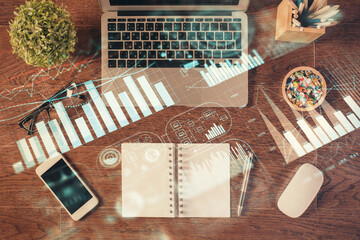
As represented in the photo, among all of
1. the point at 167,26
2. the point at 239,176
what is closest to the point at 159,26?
the point at 167,26

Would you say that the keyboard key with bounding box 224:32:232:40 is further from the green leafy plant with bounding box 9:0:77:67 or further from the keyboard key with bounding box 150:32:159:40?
the green leafy plant with bounding box 9:0:77:67

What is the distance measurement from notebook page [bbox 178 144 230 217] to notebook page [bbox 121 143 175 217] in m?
0.04

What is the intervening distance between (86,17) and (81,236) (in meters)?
0.77

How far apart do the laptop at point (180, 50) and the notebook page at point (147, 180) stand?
0.68 ft

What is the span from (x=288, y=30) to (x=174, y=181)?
2.05 ft

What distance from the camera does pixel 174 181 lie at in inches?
37.2

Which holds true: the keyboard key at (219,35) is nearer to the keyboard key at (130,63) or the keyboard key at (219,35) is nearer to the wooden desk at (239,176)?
the wooden desk at (239,176)

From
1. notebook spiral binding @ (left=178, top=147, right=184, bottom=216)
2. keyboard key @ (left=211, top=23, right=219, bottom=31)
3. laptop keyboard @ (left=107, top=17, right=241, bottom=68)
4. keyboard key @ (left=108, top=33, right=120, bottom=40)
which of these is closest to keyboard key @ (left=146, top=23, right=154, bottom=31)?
laptop keyboard @ (left=107, top=17, right=241, bottom=68)

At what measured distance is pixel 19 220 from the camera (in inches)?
37.3

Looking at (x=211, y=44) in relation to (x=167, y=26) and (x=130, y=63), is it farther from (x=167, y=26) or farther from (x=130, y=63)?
(x=130, y=63)

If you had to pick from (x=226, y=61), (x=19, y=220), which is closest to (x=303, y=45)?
(x=226, y=61)

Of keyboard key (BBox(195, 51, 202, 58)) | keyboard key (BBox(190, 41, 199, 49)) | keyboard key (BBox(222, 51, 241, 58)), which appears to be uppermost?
keyboard key (BBox(190, 41, 199, 49))

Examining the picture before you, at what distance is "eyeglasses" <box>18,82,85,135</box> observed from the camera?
0.94m

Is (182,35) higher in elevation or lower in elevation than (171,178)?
higher
